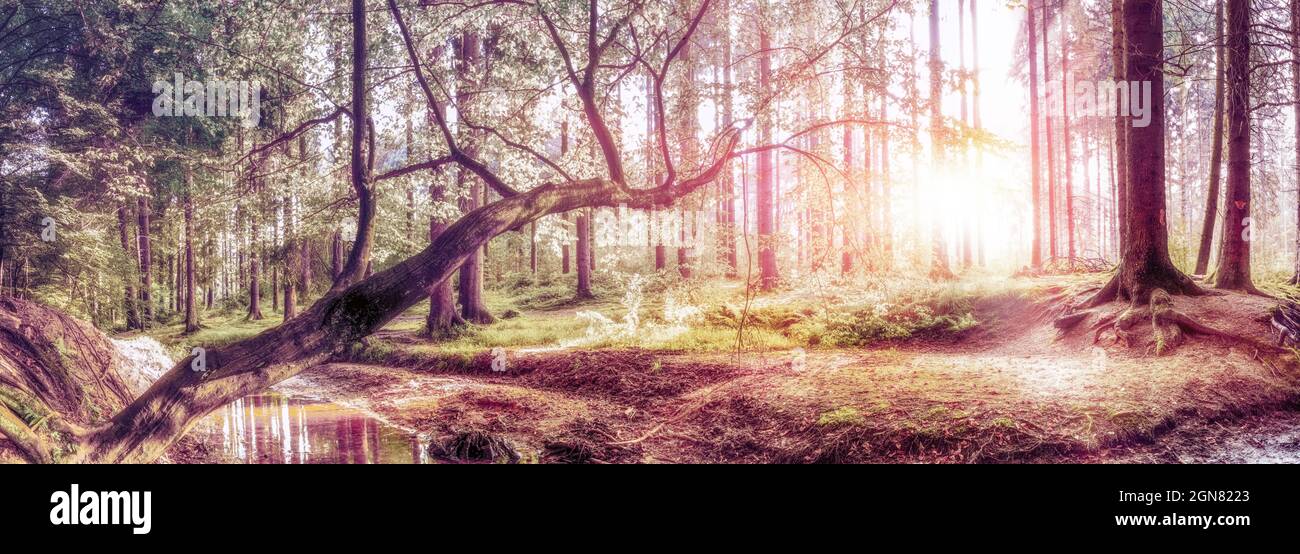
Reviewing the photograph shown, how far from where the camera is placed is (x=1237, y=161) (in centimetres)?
650

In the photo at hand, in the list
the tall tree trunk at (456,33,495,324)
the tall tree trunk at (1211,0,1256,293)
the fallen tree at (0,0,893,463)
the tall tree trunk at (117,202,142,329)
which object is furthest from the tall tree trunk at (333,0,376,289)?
the tall tree trunk at (1211,0,1256,293)

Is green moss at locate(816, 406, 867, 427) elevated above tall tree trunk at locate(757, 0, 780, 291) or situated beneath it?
situated beneath

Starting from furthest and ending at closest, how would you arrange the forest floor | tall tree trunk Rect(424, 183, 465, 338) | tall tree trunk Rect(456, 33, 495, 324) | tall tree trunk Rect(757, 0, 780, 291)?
1. tall tree trunk Rect(424, 183, 465, 338)
2. tall tree trunk Rect(456, 33, 495, 324)
3. tall tree trunk Rect(757, 0, 780, 291)
4. the forest floor

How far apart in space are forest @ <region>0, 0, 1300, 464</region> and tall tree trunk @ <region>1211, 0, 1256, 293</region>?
0.12ft

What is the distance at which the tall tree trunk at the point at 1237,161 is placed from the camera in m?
6.25

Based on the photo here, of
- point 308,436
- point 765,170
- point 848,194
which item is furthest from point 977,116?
point 308,436

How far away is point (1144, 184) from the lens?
6.59 meters

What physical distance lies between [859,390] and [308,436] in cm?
510

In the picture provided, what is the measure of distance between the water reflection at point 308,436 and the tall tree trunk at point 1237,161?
895 centimetres

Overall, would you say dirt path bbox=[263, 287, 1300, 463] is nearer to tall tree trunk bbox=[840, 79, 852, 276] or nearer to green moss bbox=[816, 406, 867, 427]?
green moss bbox=[816, 406, 867, 427]

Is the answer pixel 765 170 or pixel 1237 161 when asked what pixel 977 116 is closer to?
pixel 765 170

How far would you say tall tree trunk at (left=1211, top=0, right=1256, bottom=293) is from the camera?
6.25m
